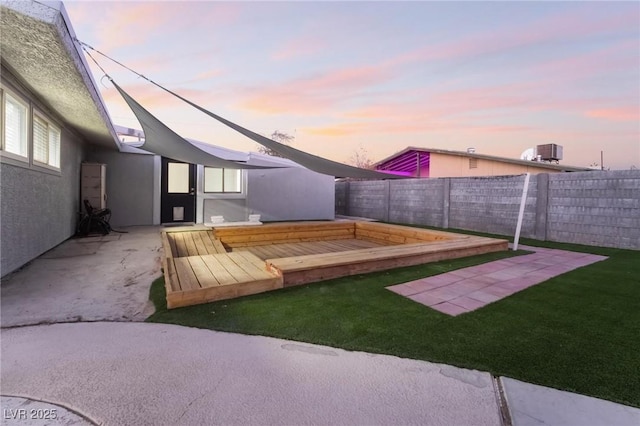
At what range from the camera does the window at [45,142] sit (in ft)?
13.9

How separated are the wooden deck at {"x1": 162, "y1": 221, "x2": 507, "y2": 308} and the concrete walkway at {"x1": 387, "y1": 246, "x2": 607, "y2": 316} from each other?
56 cm

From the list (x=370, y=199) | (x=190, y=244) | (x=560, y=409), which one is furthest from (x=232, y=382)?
(x=370, y=199)

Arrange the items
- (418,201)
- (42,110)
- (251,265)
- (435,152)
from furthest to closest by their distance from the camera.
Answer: (435,152) < (418,201) < (42,110) < (251,265)

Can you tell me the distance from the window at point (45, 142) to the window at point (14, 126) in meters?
0.36

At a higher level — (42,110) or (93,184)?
(42,110)

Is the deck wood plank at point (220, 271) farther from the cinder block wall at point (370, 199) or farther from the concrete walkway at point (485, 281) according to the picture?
the cinder block wall at point (370, 199)

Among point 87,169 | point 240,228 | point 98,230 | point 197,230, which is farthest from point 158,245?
point 87,169

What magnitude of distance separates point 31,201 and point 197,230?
98.2 inches

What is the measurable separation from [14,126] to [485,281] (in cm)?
571

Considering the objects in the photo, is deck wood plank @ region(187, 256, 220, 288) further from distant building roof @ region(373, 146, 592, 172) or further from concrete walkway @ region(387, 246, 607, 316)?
distant building roof @ region(373, 146, 592, 172)

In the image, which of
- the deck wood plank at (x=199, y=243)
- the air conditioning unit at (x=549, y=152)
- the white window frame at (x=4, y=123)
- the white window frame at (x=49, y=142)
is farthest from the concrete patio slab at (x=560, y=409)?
the air conditioning unit at (x=549, y=152)

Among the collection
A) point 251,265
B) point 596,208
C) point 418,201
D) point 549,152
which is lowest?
point 251,265

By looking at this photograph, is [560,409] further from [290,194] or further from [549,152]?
[549,152]

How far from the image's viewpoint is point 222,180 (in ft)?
28.8
